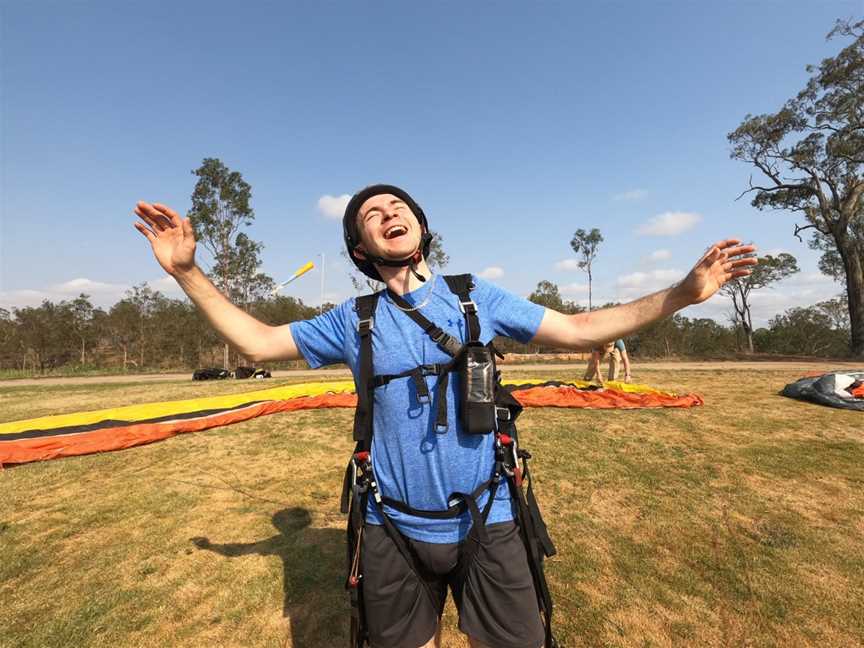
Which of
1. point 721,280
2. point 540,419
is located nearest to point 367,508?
point 721,280

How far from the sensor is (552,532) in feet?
15.0

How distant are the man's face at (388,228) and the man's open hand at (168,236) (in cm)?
91

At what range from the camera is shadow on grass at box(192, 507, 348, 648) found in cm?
329

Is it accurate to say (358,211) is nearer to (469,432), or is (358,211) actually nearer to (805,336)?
(469,432)

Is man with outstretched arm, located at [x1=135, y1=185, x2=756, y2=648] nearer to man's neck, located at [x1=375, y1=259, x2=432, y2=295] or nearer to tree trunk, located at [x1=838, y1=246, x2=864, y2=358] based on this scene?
man's neck, located at [x1=375, y1=259, x2=432, y2=295]

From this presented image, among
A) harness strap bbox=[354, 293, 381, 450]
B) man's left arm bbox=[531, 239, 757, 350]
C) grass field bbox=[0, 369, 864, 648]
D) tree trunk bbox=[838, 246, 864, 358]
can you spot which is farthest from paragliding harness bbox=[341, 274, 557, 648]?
tree trunk bbox=[838, 246, 864, 358]

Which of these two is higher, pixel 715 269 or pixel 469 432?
pixel 715 269

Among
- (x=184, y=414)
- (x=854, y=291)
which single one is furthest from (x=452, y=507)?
(x=854, y=291)

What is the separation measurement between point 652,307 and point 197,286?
237 cm

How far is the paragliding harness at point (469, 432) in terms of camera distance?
1876mm

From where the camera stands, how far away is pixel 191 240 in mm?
2117

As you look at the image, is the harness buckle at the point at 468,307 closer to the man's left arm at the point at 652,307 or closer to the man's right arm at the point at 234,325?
the man's left arm at the point at 652,307

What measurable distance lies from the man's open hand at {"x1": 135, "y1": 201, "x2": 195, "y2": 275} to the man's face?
0.91 metres

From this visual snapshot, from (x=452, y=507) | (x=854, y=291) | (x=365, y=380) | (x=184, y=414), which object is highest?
(x=854, y=291)
